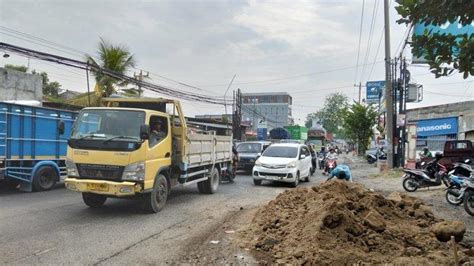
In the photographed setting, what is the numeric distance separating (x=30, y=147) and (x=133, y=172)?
18.9 ft

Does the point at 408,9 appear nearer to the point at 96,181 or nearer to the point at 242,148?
the point at 96,181

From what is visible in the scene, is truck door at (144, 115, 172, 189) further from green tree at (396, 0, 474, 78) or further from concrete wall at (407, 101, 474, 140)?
concrete wall at (407, 101, 474, 140)

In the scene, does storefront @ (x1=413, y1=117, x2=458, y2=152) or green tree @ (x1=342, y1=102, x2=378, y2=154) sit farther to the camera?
green tree @ (x1=342, y1=102, x2=378, y2=154)

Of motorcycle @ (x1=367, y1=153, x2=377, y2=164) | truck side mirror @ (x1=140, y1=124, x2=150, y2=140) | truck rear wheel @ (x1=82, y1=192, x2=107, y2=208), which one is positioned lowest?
motorcycle @ (x1=367, y1=153, x2=377, y2=164)

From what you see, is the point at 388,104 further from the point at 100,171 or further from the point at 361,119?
the point at 361,119

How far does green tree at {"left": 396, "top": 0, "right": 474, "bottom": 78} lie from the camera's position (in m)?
4.24

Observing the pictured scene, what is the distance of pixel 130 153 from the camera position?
8.87m

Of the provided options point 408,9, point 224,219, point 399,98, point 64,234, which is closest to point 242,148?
point 399,98

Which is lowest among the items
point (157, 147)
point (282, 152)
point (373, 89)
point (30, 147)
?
point (282, 152)

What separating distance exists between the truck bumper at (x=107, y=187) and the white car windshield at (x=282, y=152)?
893cm

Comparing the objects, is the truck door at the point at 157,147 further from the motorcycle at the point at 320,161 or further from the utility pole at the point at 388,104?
the motorcycle at the point at 320,161

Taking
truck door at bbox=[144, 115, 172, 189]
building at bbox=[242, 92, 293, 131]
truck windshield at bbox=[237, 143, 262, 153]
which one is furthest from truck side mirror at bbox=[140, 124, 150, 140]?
building at bbox=[242, 92, 293, 131]

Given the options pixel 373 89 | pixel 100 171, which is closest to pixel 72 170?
pixel 100 171

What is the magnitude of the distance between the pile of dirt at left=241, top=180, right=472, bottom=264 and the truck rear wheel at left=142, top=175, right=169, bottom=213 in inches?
96.5
